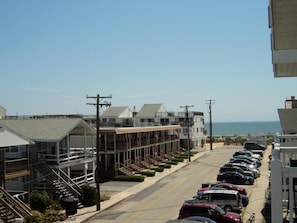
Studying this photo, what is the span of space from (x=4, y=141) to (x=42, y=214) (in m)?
5.46

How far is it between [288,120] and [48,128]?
23271 millimetres

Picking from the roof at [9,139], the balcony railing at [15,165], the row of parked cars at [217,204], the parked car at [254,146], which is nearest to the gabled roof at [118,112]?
the parked car at [254,146]

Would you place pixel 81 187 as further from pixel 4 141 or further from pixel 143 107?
pixel 143 107

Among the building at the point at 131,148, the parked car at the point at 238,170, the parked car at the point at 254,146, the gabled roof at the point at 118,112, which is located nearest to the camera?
the parked car at the point at 238,170

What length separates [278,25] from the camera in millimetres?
9109

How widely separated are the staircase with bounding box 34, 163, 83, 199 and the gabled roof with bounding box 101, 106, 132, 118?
185ft

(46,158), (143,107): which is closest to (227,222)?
(46,158)

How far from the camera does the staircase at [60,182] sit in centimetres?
3444

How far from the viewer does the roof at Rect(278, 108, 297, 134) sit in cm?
1998

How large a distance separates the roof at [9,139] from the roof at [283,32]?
69.3 ft

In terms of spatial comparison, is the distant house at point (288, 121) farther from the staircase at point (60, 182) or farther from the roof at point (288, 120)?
the staircase at point (60, 182)

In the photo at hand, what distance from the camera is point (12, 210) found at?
89.3 feet

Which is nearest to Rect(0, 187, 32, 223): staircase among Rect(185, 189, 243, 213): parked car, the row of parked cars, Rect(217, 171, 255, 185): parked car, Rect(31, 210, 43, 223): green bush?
Rect(31, 210, 43, 223): green bush

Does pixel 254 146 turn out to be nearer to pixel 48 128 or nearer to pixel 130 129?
pixel 130 129
